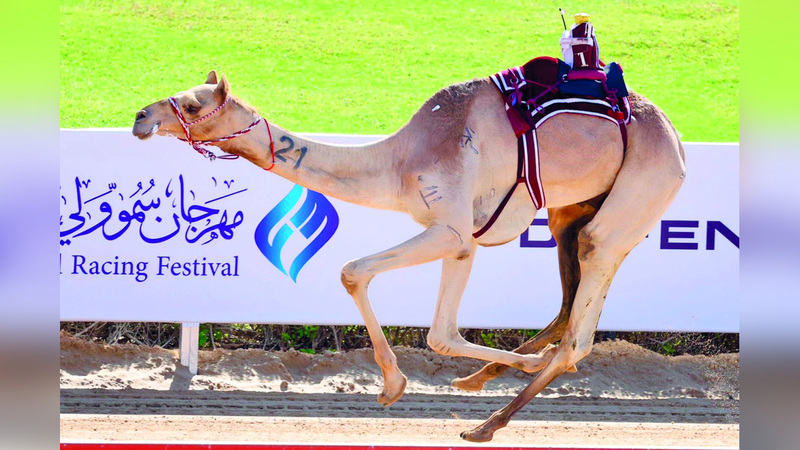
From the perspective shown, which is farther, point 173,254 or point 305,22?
point 305,22

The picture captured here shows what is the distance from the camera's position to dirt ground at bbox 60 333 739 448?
8234mm

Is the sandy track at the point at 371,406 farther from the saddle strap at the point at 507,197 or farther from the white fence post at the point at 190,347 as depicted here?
the saddle strap at the point at 507,197

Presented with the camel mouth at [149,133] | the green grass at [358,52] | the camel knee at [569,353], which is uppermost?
the green grass at [358,52]

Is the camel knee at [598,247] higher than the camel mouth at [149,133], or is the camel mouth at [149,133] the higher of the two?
the camel mouth at [149,133]

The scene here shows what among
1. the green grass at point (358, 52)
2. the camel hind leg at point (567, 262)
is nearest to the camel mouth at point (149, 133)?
the camel hind leg at point (567, 262)

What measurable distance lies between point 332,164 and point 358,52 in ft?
38.9

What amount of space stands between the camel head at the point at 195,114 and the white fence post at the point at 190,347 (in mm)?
4325

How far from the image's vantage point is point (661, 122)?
256 inches

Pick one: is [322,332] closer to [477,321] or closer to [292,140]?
[477,321]

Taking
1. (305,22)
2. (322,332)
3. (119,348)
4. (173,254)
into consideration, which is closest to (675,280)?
(322,332)

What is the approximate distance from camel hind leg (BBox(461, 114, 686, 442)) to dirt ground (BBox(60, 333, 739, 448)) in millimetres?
1527

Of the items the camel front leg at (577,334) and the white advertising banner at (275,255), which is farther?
the white advertising banner at (275,255)

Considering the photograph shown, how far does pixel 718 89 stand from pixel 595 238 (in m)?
11.9

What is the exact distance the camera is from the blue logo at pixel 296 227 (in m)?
9.59
